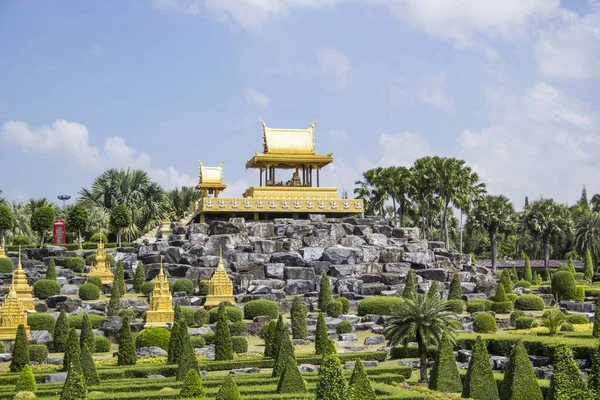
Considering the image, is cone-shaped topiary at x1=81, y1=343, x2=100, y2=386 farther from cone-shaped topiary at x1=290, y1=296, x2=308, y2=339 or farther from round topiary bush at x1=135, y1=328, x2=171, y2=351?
cone-shaped topiary at x1=290, y1=296, x2=308, y2=339

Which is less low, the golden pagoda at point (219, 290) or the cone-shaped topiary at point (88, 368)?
the golden pagoda at point (219, 290)

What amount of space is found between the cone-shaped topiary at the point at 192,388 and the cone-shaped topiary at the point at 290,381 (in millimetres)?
2957

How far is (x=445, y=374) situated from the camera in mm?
33875

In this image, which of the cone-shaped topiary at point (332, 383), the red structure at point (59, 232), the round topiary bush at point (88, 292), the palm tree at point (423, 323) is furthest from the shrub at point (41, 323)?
the red structure at point (59, 232)

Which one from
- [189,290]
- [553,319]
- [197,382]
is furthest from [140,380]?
[189,290]

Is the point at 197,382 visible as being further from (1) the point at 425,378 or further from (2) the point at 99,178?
(2) the point at 99,178

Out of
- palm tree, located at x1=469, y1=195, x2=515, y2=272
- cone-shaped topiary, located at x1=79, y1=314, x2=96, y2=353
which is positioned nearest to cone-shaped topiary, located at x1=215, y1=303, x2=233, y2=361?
cone-shaped topiary, located at x1=79, y1=314, x2=96, y2=353

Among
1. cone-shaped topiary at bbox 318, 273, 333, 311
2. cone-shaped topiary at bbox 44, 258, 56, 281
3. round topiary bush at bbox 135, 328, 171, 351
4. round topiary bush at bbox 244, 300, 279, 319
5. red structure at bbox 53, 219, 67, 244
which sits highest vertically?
red structure at bbox 53, 219, 67, 244

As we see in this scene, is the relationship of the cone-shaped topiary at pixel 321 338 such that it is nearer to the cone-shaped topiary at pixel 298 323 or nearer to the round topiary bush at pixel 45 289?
the cone-shaped topiary at pixel 298 323

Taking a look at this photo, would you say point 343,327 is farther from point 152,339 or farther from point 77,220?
point 77,220

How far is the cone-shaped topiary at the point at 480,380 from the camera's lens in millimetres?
32094

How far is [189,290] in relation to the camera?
61188 mm

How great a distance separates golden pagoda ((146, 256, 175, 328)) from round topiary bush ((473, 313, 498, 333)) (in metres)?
17.1

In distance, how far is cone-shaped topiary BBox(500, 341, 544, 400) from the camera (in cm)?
3034
